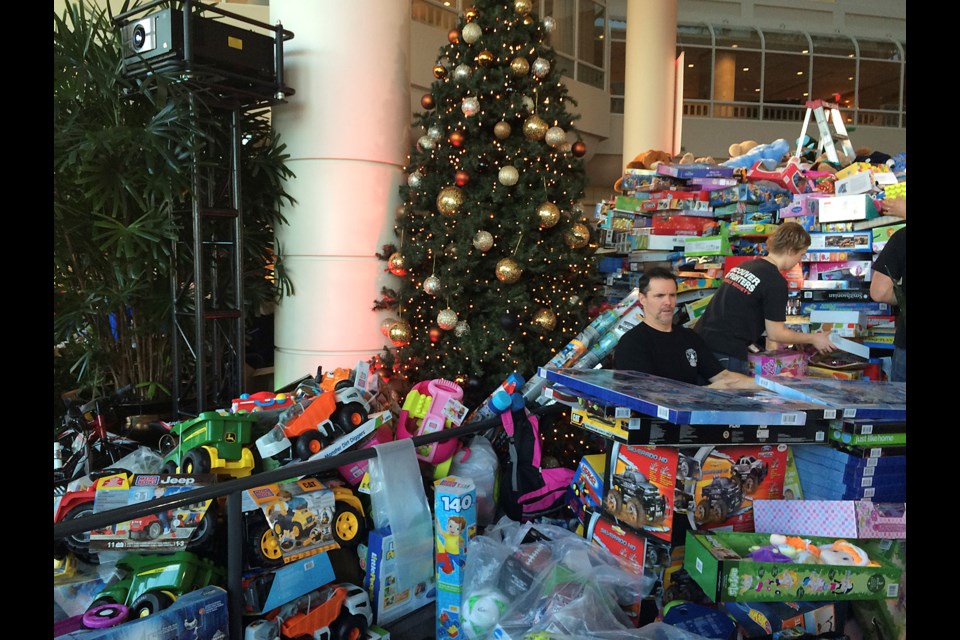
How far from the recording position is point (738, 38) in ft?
45.9

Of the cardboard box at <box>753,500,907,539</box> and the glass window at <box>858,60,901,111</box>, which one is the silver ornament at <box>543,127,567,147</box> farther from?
the glass window at <box>858,60,901,111</box>

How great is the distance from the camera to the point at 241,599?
2.09 meters

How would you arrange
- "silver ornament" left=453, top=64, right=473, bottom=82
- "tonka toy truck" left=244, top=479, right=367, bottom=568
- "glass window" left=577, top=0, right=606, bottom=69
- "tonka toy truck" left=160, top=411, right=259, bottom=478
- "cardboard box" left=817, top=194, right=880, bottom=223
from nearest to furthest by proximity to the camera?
"tonka toy truck" left=244, top=479, right=367, bottom=568
"tonka toy truck" left=160, top=411, right=259, bottom=478
"cardboard box" left=817, top=194, right=880, bottom=223
"silver ornament" left=453, top=64, right=473, bottom=82
"glass window" left=577, top=0, right=606, bottom=69

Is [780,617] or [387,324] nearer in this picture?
[780,617]

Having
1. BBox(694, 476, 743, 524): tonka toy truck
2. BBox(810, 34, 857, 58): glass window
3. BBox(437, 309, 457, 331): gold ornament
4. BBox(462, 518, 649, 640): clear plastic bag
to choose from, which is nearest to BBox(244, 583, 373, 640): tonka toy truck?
BBox(462, 518, 649, 640): clear plastic bag

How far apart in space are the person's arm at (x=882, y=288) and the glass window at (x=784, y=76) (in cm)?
1259

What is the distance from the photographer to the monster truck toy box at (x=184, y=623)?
179 centimetres

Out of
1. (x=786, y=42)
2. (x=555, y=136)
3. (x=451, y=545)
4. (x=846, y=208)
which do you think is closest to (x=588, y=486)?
(x=451, y=545)

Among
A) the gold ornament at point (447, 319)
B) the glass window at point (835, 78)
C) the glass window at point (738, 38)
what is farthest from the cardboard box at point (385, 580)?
the glass window at point (835, 78)

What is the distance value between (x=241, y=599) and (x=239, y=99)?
3186 mm

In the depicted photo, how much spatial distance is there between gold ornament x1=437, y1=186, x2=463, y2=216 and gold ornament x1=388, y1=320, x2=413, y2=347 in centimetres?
87

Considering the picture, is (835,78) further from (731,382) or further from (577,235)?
(731,382)

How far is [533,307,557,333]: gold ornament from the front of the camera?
4340 mm

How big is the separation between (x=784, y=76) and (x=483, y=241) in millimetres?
13063
